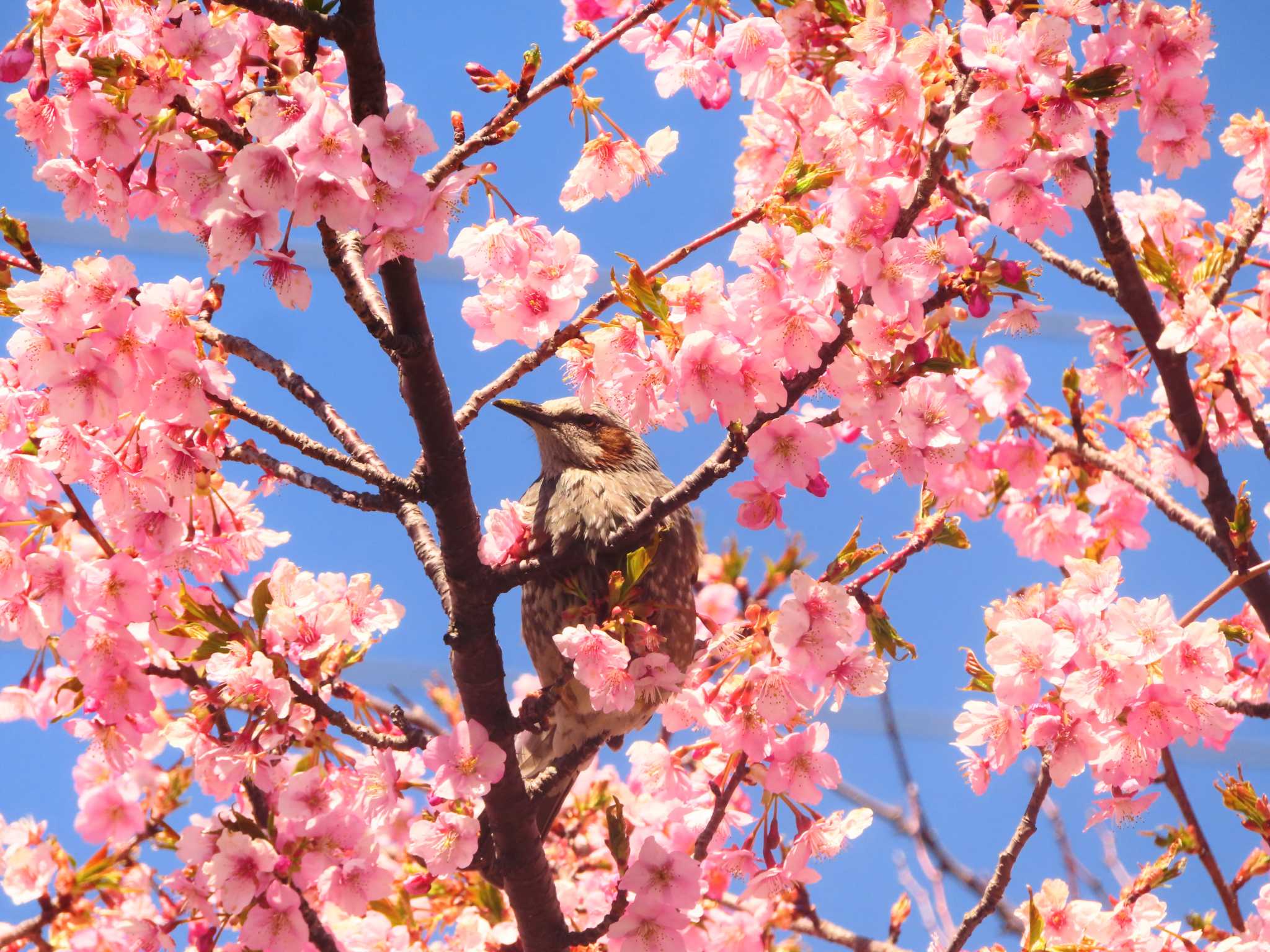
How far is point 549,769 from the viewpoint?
2.85m

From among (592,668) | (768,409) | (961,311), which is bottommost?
(592,668)

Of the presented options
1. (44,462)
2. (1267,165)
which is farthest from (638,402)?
(1267,165)

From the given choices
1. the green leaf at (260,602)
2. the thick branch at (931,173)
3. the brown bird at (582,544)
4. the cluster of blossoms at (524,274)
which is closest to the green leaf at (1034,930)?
the brown bird at (582,544)

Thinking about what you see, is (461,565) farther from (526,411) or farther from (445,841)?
(526,411)

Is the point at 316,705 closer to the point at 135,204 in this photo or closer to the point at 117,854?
the point at 135,204

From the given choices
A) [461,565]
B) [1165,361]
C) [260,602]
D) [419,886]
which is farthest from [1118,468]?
[260,602]

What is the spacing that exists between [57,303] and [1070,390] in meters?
2.39

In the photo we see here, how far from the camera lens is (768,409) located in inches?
73.4

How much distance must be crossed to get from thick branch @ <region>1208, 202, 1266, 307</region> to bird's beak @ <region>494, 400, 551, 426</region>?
1.70 metres

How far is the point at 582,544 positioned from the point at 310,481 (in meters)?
0.76

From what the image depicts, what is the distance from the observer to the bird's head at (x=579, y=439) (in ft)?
11.1

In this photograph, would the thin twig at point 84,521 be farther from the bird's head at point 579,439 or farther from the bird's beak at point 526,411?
the bird's head at point 579,439

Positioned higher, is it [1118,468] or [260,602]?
[1118,468]

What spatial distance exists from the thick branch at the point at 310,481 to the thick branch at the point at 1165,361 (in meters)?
1.72
